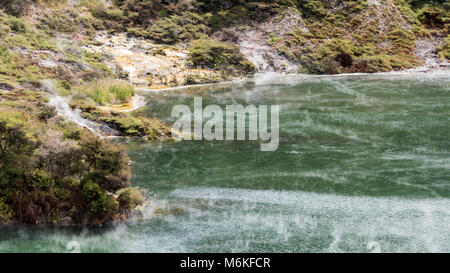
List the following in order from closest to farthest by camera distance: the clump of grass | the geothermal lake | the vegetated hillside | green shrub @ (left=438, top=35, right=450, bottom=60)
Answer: the geothermal lake, the vegetated hillside, the clump of grass, green shrub @ (left=438, top=35, right=450, bottom=60)

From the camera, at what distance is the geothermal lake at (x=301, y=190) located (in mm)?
14820

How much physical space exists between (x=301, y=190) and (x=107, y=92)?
20.4m

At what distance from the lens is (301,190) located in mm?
19328

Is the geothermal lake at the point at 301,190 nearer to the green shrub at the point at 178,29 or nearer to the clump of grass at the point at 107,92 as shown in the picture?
the clump of grass at the point at 107,92

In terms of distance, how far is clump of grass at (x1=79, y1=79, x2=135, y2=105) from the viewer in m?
33.2

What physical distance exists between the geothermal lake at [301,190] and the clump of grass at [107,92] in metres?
2.71

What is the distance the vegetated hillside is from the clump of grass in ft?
0.29

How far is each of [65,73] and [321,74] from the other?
98.4 feet

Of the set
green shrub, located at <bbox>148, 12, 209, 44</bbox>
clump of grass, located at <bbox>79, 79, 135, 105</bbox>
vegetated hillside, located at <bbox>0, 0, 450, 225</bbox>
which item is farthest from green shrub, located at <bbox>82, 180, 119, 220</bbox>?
green shrub, located at <bbox>148, 12, 209, 44</bbox>

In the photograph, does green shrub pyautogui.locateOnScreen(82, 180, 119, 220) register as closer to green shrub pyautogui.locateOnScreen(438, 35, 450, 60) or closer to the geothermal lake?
the geothermal lake

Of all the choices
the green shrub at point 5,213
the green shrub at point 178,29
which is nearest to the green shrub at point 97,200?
the green shrub at point 5,213

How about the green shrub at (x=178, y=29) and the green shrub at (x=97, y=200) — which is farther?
the green shrub at (x=178, y=29)

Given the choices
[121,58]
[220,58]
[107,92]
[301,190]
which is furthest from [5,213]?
[220,58]

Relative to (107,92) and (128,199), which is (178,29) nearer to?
(107,92)
